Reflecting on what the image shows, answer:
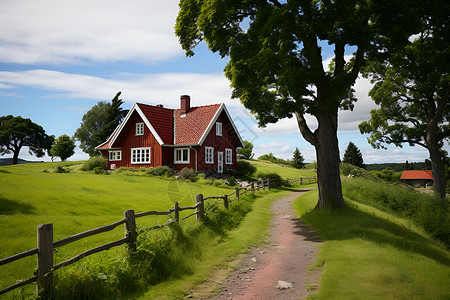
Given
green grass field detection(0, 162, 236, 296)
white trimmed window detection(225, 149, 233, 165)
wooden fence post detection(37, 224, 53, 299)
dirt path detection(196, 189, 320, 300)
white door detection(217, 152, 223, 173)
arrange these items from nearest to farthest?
wooden fence post detection(37, 224, 53, 299)
dirt path detection(196, 189, 320, 300)
green grass field detection(0, 162, 236, 296)
white door detection(217, 152, 223, 173)
white trimmed window detection(225, 149, 233, 165)

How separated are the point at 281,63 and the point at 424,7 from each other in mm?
9128

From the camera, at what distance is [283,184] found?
35.1 m

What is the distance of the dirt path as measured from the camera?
6.98 m

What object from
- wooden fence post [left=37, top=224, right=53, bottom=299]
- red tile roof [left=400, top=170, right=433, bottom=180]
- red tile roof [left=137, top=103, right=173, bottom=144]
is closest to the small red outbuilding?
red tile roof [left=400, top=170, right=433, bottom=180]

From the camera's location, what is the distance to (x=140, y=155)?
35125 mm

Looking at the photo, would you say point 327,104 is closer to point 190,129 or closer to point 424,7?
point 424,7

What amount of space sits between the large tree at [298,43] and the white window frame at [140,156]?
1919 centimetres

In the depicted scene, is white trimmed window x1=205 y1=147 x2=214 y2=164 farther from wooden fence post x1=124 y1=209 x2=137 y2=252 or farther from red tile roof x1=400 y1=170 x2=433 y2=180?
red tile roof x1=400 y1=170 x2=433 y2=180

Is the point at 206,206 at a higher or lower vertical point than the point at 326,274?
→ higher

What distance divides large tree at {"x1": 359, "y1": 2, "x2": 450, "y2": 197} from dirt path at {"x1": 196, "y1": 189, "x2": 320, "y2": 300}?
1604 centimetres

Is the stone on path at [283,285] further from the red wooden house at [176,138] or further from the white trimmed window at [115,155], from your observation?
the white trimmed window at [115,155]

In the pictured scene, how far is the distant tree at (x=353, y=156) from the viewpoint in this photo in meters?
71.0

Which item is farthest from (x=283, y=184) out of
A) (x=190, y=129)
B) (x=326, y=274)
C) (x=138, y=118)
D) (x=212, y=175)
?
(x=326, y=274)

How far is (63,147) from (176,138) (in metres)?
47.0
